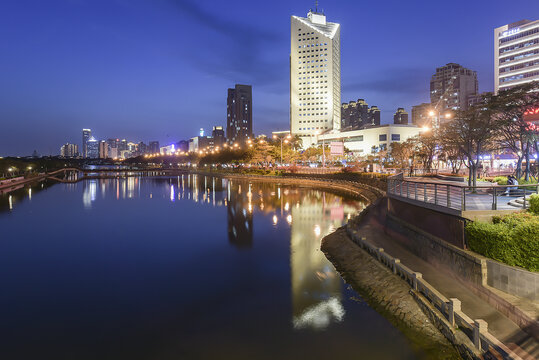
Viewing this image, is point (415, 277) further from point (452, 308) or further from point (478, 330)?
point (478, 330)

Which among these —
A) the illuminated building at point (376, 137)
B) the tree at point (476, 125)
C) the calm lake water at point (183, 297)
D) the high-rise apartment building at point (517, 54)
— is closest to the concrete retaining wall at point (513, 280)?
the calm lake water at point (183, 297)

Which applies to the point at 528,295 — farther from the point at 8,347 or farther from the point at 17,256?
the point at 17,256

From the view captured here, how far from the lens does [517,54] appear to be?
12706 centimetres

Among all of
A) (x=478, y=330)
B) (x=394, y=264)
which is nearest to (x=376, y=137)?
(x=394, y=264)

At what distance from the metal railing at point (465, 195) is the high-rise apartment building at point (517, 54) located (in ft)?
416

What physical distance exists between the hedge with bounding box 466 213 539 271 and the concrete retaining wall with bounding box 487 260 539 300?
0.29 metres

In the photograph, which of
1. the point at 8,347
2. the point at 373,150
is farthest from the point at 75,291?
the point at 373,150

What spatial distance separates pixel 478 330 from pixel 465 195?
7.26 metres

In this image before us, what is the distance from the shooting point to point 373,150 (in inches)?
5935

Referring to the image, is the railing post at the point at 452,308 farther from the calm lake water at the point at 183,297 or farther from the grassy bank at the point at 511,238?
the grassy bank at the point at 511,238

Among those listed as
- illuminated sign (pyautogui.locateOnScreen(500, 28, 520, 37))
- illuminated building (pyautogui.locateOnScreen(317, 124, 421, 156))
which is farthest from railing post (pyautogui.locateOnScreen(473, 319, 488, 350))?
illuminated sign (pyautogui.locateOnScreen(500, 28, 520, 37))

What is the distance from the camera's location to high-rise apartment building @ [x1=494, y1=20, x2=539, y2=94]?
121875 millimetres

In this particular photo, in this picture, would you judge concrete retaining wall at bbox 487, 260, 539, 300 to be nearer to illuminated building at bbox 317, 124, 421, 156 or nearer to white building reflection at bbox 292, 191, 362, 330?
white building reflection at bbox 292, 191, 362, 330

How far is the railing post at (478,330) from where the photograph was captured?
9234 millimetres
